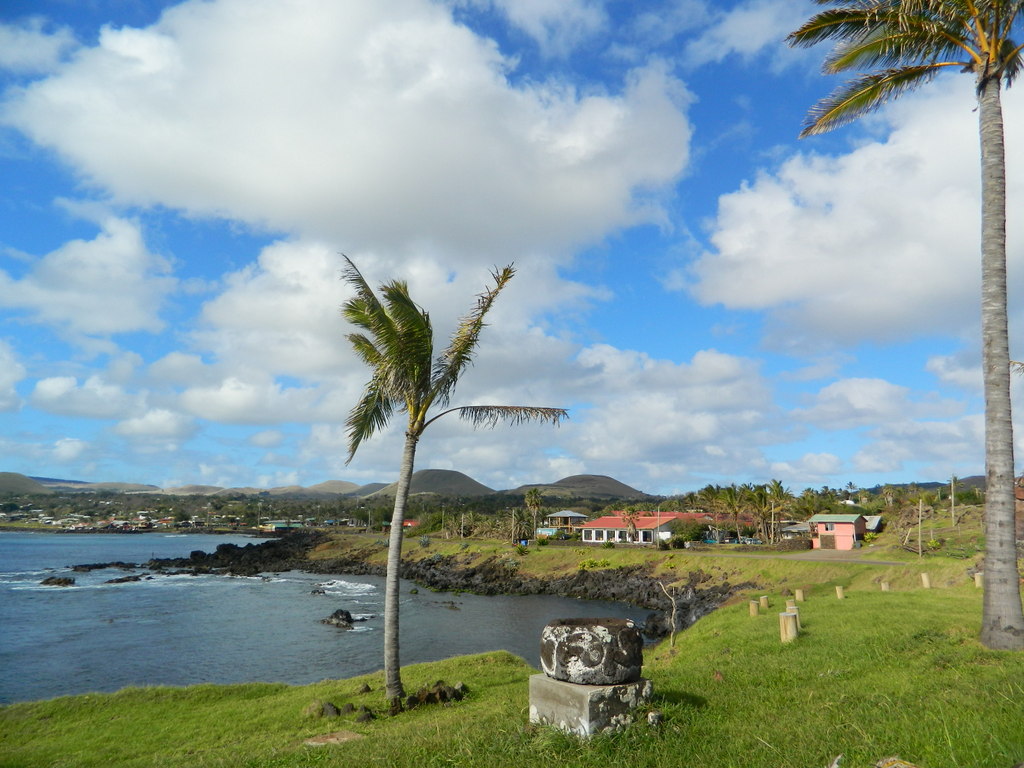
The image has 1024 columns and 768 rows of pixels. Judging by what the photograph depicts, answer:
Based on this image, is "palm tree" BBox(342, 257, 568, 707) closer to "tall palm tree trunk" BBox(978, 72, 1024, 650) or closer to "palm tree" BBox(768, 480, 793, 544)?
"tall palm tree trunk" BBox(978, 72, 1024, 650)

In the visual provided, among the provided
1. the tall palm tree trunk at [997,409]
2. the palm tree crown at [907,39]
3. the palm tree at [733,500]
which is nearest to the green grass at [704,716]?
the tall palm tree trunk at [997,409]

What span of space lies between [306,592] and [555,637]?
208ft

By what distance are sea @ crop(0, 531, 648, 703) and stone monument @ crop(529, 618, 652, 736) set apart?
25.4 metres

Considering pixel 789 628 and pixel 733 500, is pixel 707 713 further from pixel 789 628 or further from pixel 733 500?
pixel 733 500

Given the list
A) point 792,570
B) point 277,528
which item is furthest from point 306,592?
point 277,528

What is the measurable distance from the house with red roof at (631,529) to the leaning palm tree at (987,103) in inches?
2821

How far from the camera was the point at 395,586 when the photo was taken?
51.9 ft

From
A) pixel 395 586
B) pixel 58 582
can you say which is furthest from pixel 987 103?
pixel 58 582

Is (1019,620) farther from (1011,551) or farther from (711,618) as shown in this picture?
(711,618)

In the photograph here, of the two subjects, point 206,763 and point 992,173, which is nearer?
point 206,763

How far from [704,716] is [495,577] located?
6372cm

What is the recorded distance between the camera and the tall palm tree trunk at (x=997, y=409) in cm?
1117

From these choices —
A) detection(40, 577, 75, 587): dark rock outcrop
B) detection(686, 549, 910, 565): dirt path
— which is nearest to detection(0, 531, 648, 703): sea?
detection(40, 577, 75, 587): dark rock outcrop

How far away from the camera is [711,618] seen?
2564cm
